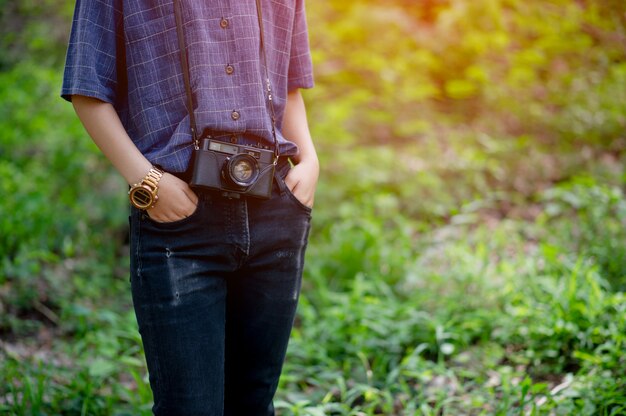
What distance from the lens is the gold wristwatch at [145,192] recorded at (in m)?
1.29

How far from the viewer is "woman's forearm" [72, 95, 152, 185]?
131 centimetres

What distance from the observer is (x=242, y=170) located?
1.36 metres

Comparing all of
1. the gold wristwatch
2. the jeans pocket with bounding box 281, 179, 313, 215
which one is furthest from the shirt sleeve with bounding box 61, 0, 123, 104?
the jeans pocket with bounding box 281, 179, 313, 215

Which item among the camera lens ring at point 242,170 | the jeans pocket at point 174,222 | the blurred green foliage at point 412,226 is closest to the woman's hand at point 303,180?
the camera lens ring at point 242,170

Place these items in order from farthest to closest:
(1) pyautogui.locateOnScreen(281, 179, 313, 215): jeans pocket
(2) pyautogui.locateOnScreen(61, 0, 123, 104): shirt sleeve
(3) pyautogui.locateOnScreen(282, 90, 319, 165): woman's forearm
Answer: (3) pyautogui.locateOnScreen(282, 90, 319, 165): woman's forearm, (1) pyautogui.locateOnScreen(281, 179, 313, 215): jeans pocket, (2) pyautogui.locateOnScreen(61, 0, 123, 104): shirt sleeve

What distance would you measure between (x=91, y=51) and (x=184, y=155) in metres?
0.32

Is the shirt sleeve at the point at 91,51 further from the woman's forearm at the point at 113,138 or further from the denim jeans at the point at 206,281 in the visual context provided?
the denim jeans at the point at 206,281

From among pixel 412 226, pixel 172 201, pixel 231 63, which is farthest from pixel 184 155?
pixel 412 226

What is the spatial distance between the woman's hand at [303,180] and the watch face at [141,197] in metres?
0.37

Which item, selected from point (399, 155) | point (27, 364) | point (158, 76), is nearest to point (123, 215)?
point (27, 364)

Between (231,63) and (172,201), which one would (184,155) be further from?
(231,63)

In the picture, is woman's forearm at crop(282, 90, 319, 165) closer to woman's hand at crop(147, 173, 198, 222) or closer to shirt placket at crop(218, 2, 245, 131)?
shirt placket at crop(218, 2, 245, 131)

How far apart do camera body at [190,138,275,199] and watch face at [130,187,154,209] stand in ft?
0.34

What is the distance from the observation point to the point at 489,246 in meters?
3.88
